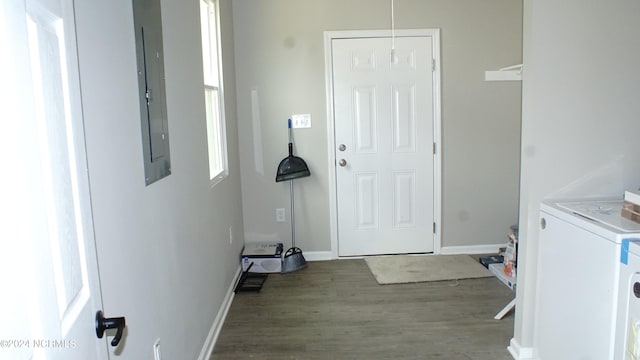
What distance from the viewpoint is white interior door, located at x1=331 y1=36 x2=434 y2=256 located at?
4.14 m

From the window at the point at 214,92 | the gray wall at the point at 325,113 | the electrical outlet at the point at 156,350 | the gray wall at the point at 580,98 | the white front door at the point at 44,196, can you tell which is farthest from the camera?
the gray wall at the point at 325,113

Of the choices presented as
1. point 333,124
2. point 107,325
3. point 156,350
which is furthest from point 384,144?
point 107,325

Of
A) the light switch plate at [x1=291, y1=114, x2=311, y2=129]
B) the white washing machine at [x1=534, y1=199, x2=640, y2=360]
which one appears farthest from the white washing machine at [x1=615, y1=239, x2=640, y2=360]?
the light switch plate at [x1=291, y1=114, x2=311, y2=129]

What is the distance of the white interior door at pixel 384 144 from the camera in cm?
414

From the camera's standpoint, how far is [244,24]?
404 cm

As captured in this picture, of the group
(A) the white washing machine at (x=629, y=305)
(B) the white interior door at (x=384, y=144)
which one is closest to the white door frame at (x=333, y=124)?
(B) the white interior door at (x=384, y=144)

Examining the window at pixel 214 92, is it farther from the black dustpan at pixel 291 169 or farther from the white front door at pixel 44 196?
the white front door at pixel 44 196

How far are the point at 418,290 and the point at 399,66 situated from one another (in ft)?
6.52

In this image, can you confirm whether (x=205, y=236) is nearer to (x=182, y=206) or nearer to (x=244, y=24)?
(x=182, y=206)

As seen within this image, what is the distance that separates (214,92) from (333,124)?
3.95 feet

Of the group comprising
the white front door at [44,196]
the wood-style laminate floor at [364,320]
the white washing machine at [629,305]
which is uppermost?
the white front door at [44,196]

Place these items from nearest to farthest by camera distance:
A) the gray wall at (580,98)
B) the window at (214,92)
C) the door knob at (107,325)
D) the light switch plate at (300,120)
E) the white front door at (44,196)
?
the white front door at (44,196) → the door knob at (107,325) → the gray wall at (580,98) → the window at (214,92) → the light switch plate at (300,120)

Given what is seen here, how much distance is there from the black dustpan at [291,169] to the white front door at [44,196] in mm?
3106

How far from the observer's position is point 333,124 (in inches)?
165
